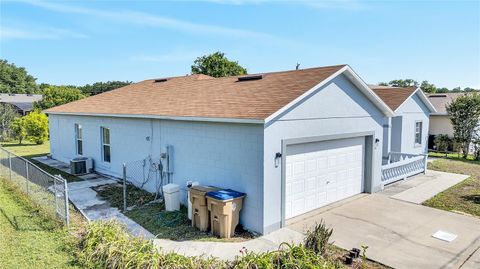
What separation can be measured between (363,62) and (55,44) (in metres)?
21.3

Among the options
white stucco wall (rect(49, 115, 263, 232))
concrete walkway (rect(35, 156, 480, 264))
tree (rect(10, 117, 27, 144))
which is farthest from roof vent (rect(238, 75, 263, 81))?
tree (rect(10, 117, 27, 144))

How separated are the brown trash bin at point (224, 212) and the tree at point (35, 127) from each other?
24588 mm

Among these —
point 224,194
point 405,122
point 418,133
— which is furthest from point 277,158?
point 418,133

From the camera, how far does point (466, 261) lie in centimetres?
648

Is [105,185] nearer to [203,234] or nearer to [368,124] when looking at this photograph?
[203,234]

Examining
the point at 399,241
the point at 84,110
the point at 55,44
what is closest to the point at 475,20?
the point at 399,241

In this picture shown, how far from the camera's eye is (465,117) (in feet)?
67.7

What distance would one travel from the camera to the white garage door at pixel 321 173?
893cm

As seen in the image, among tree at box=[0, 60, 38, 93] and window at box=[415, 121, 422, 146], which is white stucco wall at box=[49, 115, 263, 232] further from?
tree at box=[0, 60, 38, 93]

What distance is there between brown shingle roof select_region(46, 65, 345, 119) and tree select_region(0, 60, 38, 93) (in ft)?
232

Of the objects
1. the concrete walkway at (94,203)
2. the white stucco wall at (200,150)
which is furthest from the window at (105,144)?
the concrete walkway at (94,203)

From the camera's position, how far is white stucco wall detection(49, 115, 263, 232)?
7887 mm

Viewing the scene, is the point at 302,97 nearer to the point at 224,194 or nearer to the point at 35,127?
the point at 224,194

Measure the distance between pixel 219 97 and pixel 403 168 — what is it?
9.12 m
